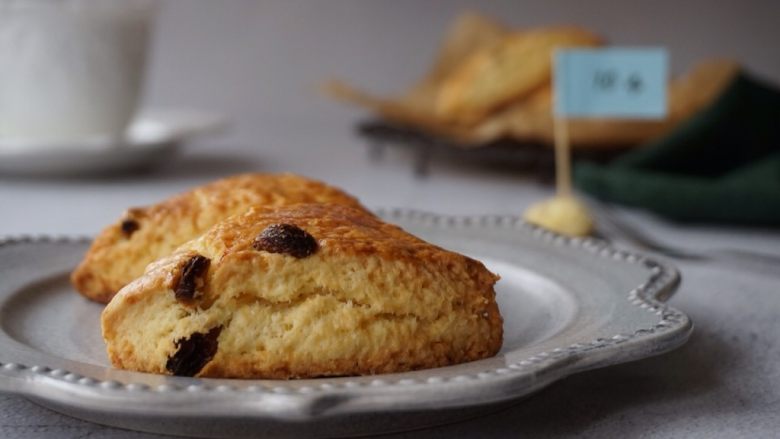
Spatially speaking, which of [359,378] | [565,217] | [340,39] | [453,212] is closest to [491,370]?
[359,378]

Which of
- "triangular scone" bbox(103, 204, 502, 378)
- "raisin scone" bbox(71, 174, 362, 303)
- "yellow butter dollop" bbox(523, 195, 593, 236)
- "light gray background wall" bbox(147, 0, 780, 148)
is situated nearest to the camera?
"triangular scone" bbox(103, 204, 502, 378)

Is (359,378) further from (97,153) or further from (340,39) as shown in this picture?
(340,39)

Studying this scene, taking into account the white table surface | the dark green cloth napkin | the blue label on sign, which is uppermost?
the blue label on sign

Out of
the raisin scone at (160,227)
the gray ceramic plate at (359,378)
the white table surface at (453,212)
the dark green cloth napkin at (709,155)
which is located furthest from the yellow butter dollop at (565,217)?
the raisin scone at (160,227)

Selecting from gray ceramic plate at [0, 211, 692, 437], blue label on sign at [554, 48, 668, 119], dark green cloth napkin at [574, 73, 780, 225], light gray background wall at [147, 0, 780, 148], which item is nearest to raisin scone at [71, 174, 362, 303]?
gray ceramic plate at [0, 211, 692, 437]

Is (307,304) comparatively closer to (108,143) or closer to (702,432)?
(702,432)

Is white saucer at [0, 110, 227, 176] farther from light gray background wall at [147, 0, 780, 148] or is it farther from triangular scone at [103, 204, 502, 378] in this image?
triangular scone at [103, 204, 502, 378]
